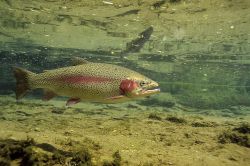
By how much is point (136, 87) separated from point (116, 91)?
37cm

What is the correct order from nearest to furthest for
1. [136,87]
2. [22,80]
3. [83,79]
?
1. [136,87]
2. [83,79]
3. [22,80]

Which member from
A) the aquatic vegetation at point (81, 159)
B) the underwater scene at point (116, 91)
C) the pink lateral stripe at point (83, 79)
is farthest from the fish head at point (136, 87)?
the aquatic vegetation at point (81, 159)

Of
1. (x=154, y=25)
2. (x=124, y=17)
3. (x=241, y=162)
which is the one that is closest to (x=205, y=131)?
(x=241, y=162)

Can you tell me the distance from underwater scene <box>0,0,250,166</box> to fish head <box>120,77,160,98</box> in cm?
2

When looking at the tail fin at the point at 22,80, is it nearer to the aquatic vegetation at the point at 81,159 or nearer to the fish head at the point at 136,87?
the aquatic vegetation at the point at 81,159

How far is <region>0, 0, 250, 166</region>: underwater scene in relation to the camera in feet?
16.3

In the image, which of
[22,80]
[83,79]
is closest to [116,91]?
[83,79]

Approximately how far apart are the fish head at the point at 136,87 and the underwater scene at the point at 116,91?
2 cm

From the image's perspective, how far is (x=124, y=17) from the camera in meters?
21.7

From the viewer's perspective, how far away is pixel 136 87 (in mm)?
4574

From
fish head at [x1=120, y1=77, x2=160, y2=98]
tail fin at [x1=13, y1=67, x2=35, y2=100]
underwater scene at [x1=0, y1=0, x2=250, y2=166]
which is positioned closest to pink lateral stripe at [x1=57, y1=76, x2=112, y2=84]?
underwater scene at [x1=0, y1=0, x2=250, y2=166]

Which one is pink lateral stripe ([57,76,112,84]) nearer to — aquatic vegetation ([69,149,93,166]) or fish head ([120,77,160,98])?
fish head ([120,77,160,98])

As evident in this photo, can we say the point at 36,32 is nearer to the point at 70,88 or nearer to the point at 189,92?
the point at 189,92

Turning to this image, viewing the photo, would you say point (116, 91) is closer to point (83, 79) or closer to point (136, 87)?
point (136, 87)
